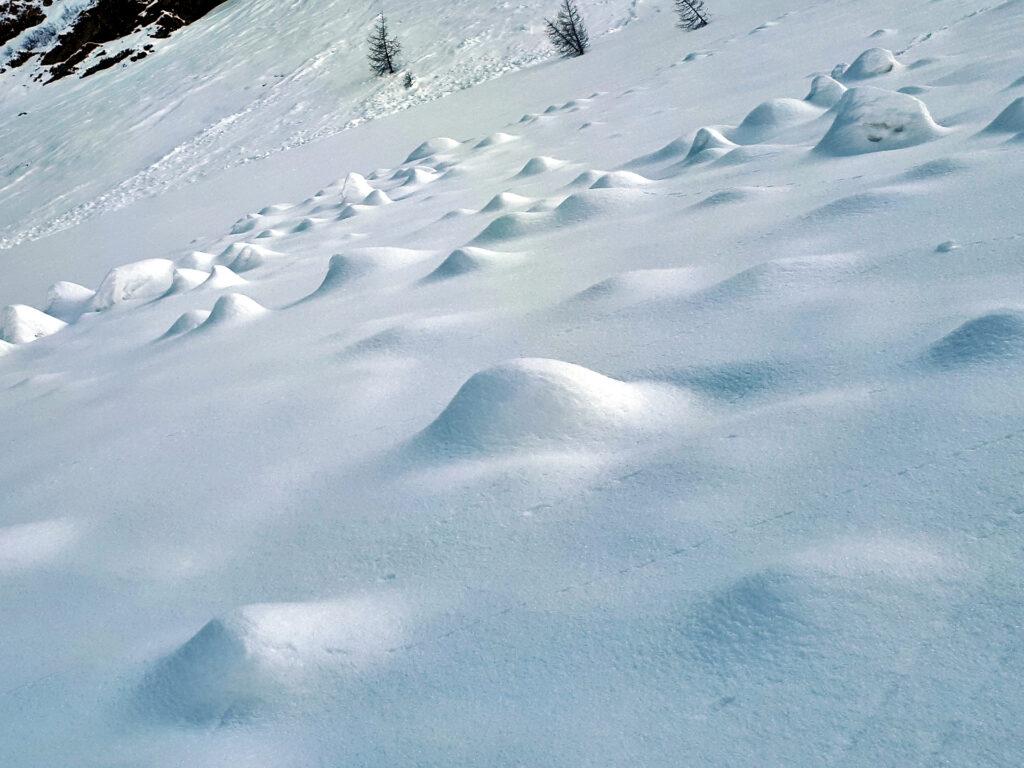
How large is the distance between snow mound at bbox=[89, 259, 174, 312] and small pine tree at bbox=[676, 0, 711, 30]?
6.26 meters

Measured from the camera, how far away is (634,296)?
5.95 ft

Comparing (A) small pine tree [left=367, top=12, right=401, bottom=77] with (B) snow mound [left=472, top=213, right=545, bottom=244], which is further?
(A) small pine tree [left=367, top=12, right=401, bottom=77]

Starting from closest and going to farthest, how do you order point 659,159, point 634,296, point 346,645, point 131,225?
point 346,645
point 634,296
point 659,159
point 131,225

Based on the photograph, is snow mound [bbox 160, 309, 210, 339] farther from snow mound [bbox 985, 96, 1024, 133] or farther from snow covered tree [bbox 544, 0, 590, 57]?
snow covered tree [bbox 544, 0, 590, 57]

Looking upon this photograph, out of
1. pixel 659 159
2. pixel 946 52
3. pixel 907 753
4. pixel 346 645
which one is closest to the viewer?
pixel 907 753

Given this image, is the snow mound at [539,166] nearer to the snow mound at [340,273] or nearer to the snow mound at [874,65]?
the snow mound at [874,65]

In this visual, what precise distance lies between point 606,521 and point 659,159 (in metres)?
2.54

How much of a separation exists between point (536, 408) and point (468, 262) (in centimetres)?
113

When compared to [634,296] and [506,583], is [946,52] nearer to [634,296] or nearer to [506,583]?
[634,296]

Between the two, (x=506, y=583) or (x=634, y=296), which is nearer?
(x=506, y=583)

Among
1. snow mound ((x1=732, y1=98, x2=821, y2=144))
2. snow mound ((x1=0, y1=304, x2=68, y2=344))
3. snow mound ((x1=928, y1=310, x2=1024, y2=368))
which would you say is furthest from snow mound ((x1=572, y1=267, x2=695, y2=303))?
snow mound ((x1=0, y1=304, x2=68, y2=344))

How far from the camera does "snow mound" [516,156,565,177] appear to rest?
3.99m

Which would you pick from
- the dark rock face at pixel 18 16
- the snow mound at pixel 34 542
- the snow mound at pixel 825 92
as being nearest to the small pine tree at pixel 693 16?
the snow mound at pixel 825 92

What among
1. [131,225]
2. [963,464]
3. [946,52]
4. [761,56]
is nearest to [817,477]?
[963,464]
